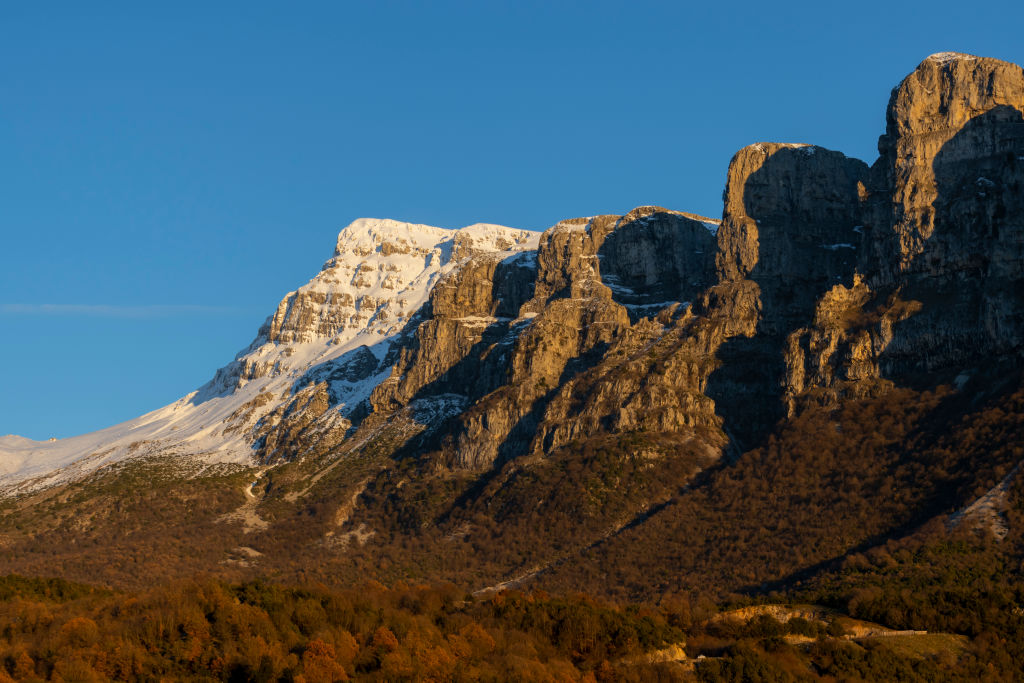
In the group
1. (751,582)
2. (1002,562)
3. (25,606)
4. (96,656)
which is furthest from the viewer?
(751,582)

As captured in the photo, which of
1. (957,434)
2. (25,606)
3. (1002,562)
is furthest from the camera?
(957,434)

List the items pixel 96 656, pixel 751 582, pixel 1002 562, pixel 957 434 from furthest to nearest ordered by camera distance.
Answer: pixel 957 434, pixel 751 582, pixel 1002 562, pixel 96 656

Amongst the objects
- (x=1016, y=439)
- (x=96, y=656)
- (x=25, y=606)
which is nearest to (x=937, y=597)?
(x=1016, y=439)

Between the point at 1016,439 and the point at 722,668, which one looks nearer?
the point at 722,668

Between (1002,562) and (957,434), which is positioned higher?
(957,434)

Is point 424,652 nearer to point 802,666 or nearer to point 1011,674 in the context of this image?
point 802,666

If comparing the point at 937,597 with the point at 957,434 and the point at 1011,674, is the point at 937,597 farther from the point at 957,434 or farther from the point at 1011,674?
the point at 957,434

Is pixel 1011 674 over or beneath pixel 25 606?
beneath

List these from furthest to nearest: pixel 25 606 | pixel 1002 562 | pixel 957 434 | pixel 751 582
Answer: pixel 957 434 < pixel 751 582 < pixel 1002 562 < pixel 25 606

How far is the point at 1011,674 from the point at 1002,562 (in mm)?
45369

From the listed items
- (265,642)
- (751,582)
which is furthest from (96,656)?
(751,582)

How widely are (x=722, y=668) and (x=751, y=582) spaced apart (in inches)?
2596

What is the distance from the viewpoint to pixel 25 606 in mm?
127188

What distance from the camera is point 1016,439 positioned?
180 meters
